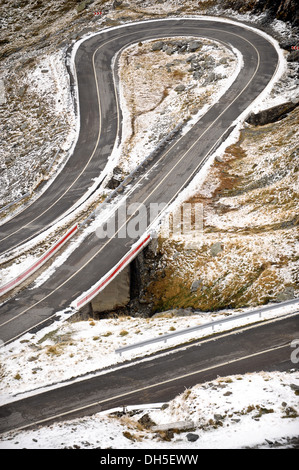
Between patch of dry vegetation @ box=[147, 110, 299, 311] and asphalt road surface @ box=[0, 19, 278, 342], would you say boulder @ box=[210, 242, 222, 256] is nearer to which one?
patch of dry vegetation @ box=[147, 110, 299, 311]

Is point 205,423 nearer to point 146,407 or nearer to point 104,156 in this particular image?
point 146,407

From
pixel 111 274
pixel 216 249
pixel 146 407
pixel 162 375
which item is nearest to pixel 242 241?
pixel 216 249

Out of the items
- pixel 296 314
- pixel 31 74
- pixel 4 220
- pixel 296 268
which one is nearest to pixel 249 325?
pixel 296 314

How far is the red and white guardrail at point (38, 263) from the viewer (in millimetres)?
28236

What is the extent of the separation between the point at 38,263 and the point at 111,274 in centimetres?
551

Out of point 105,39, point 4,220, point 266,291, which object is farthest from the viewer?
point 105,39

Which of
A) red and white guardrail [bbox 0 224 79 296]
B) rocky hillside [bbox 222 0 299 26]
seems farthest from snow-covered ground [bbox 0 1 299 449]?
rocky hillside [bbox 222 0 299 26]

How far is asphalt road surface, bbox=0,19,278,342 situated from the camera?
27578mm

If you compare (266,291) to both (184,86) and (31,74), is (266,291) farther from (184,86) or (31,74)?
(31,74)

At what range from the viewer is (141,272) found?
98.7 ft

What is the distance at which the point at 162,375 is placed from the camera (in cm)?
1961

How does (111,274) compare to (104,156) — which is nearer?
(111,274)

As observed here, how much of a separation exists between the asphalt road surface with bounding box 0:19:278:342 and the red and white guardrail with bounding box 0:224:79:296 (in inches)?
39.5

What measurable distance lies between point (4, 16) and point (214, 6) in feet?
136
